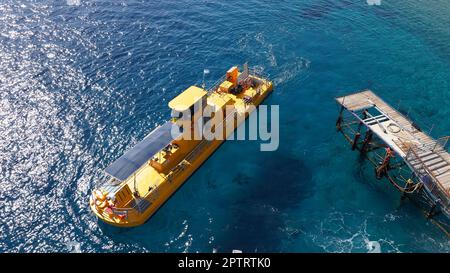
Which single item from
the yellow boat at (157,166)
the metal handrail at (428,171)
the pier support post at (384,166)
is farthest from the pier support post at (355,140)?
the yellow boat at (157,166)

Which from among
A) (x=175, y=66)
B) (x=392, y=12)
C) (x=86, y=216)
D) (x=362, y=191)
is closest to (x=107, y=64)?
(x=175, y=66)

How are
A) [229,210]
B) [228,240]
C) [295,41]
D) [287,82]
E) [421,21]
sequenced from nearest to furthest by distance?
1. [228,240]
2. [229,210]
3. [287,82]
4. [295,41]
5. [421,21]

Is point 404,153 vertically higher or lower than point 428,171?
higher

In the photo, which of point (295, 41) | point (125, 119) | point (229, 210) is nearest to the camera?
point (229, 210)

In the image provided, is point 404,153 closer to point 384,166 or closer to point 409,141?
point 409,141

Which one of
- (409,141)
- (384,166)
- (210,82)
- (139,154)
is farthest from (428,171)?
(210,82)

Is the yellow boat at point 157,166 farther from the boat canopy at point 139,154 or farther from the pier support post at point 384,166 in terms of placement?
the pier support post at point 384,166

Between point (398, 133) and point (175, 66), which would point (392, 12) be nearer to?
point (398, 133)
